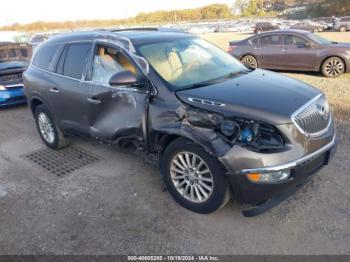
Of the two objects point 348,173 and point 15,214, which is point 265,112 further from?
point 15,214

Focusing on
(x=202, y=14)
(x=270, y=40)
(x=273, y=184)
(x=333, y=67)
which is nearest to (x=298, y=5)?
(x=202, y=14)

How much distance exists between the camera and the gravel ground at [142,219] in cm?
296

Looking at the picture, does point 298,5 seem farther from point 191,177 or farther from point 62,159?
point 191,177


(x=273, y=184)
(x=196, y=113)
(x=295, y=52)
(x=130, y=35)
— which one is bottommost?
(x=273, y=184)

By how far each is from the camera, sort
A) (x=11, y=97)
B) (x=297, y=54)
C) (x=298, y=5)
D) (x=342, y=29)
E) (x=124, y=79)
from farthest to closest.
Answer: (x=298, y=5), (x=342, y=29), (x=297, y=54), (x=11, y=97), (x=124, y=79)

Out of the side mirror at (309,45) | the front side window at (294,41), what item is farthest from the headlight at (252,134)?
the front side window at (294,41)

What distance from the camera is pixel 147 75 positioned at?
349 centimetres

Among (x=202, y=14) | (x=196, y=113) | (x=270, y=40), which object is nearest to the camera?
(x=196, y=113)

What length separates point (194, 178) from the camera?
3.30 meters

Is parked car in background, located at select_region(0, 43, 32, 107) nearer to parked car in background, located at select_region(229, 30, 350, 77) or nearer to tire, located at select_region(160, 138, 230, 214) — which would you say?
tire, located at select_region(160, 138, 230, 214)

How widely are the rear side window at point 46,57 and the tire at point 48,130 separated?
26.5 inches

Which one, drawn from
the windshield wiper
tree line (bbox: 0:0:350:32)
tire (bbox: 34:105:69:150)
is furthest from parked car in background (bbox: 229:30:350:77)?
tree line (bbox: 0:0:350:32)

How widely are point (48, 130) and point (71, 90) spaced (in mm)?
1342

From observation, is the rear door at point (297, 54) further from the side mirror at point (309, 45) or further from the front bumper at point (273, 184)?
the front bumper at point (273, 184)
